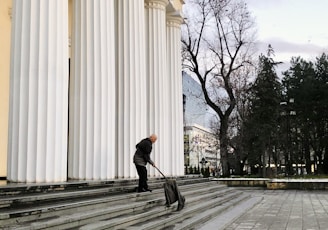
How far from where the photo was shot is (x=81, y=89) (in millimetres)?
11672

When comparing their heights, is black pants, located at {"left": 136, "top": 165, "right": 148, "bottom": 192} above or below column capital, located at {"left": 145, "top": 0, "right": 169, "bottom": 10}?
below

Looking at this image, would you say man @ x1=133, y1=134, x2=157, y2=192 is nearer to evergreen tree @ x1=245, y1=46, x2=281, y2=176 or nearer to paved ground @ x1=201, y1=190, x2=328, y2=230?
paved ground @ x1=201, y1=190, x2=328, y2=230

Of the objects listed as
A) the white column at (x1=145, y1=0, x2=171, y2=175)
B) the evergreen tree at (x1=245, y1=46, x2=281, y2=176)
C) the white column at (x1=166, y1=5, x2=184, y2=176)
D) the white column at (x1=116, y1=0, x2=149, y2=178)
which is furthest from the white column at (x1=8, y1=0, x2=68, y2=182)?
the evergreen tree at (x1=245, y1=46, x2=281, y2=176)

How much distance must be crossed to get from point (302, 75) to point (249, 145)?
1585 cm

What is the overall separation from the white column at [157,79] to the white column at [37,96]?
787cm

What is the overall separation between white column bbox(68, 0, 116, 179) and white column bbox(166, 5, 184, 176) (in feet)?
A: 23.7

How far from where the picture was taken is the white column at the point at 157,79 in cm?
1758

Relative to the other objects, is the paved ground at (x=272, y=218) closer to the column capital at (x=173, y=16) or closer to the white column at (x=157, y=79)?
the white column at (x=157, y=79)

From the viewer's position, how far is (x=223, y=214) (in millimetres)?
12812

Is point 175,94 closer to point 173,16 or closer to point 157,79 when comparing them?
point 157,79

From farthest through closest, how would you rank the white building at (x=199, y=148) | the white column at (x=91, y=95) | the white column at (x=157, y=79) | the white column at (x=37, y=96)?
1. the white building at (x=199, y=148)
2. the white column at (x=157, y=79)
3. the white column at (x=91, y=95)
4. the white column at (x=37, y=96)

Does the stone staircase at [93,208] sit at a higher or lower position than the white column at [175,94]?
lower

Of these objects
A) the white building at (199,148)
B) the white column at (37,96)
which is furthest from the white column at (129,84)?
the white building at (199,148)

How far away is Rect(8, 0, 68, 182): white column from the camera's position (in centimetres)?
933
